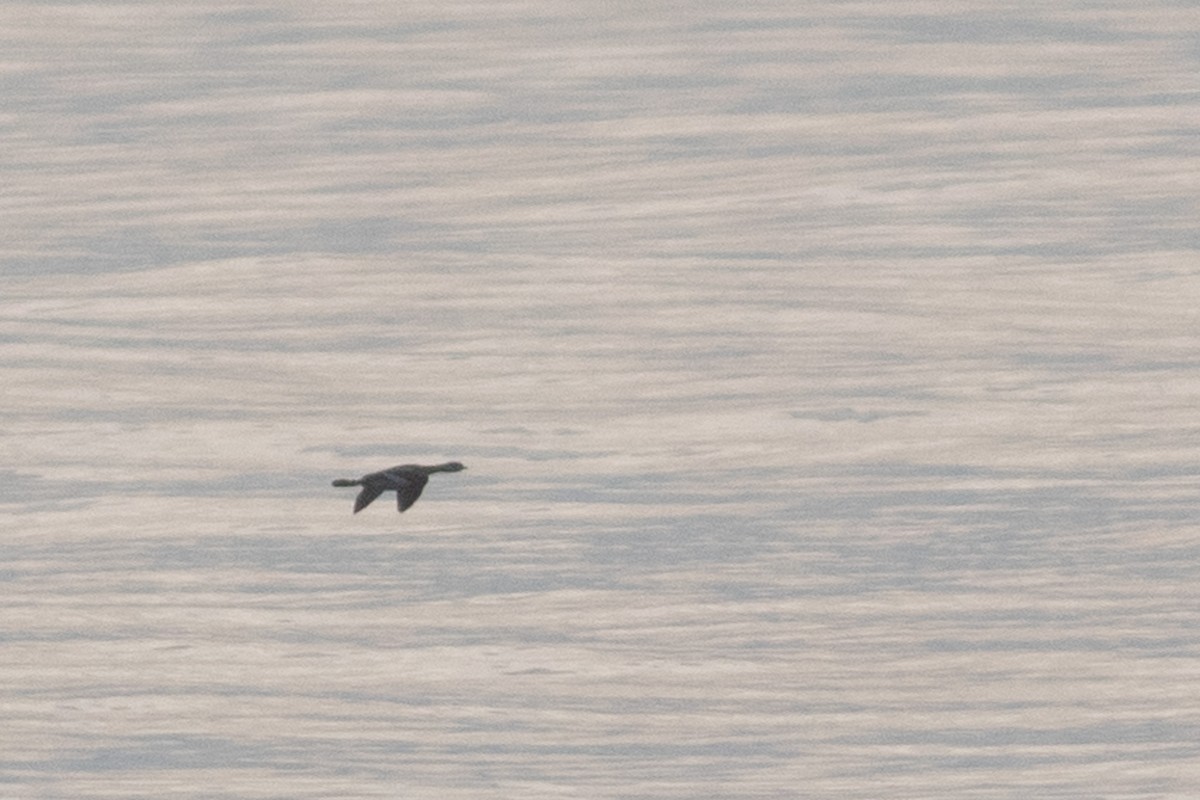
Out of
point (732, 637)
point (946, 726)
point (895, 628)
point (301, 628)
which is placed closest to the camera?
point (946, 726)

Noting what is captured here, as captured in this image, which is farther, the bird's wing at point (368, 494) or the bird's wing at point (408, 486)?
the bird's wing at point (408, 486)

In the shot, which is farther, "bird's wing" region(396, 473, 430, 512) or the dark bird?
"bird's wing" region(396, 473, 430, 512)

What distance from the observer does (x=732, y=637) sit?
13638cm

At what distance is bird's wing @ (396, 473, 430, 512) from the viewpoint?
34938 mm

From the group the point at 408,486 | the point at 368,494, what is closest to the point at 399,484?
the point at 408,486

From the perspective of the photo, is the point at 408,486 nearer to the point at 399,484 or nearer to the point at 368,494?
the point at 399,484

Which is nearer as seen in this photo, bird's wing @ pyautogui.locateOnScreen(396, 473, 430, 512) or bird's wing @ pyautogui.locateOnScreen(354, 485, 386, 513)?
bird's wing @ pyautogui.locateOnScreen(354, 485, 386, 513)

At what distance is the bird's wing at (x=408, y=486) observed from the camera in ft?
115

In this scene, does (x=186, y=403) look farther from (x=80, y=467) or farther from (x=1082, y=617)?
(x=1082, y=617)

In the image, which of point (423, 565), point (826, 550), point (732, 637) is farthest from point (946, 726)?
point (423, 565)

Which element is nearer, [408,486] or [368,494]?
[368,494]

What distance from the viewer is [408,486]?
35094 millimetres

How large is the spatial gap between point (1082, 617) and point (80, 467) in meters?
37.4

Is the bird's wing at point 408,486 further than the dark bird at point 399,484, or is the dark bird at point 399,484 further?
the bird's wing at point 408,486
